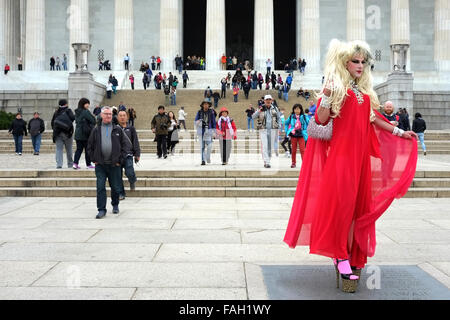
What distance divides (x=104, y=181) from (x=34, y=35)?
38.7 metres

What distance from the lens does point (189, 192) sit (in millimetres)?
11414

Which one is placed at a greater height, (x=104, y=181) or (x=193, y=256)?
(x=104, y=181)

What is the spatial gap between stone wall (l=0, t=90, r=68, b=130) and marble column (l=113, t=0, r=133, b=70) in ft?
40.8

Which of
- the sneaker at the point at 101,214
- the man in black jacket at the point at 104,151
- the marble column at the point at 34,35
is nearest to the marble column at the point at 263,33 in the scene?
the marble column at the point at 34,35

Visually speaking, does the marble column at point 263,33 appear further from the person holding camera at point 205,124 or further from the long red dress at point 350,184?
the long red dress at point 350,184

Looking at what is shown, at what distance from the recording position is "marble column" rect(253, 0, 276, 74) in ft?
135

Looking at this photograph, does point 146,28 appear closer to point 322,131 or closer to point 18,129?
point 18,129

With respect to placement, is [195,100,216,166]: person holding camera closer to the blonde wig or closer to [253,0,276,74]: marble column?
the blonde wig

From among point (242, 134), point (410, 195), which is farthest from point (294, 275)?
point (242, 134)

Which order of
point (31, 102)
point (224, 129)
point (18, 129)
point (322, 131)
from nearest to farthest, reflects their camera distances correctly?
point (322, 131) < point (224, 129) < point (18, 129) < point (31, 102)

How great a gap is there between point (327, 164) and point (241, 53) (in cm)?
5444

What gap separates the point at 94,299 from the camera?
429 centimetres

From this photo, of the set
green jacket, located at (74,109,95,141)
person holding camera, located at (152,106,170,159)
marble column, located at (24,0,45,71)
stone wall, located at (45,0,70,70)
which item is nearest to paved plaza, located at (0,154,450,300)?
green jacket, located at (74,109,95,141)

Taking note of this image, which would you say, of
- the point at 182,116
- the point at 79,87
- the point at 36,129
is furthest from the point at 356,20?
the point at 36,129
